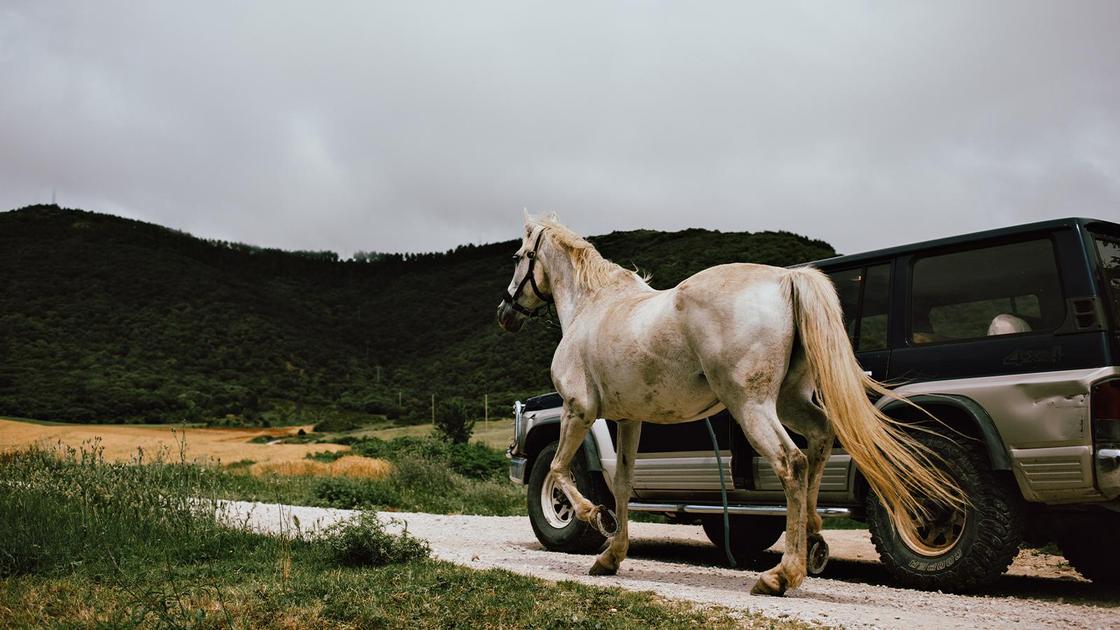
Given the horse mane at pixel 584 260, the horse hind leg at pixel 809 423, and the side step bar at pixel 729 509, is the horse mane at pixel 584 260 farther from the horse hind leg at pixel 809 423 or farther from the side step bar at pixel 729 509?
the side step bar at pixel 729 509

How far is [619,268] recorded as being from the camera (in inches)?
292

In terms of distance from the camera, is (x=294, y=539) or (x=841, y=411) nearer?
(x=841, y=411)

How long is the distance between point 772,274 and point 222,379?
204 ft

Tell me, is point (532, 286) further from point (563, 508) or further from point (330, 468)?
point (330, 468)

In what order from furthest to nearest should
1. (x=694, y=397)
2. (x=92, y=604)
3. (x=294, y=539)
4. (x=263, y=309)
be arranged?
1. (x=263, y=309)
2. (x=294, y=539)
3. (x=694, y=397)
4. (x=92, y=604)

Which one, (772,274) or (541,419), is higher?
(772,274)

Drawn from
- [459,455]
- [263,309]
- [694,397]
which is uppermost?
[263,309]

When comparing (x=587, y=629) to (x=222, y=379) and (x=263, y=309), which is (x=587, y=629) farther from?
(x=263, y=309)

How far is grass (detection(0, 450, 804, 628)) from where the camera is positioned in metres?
4.62

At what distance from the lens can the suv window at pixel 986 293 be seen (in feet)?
20.4

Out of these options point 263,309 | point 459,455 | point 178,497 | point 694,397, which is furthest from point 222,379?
point 694,397

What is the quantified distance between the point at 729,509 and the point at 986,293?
278 centimetres

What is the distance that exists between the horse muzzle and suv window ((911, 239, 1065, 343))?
11.7 ft

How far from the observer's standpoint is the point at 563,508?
895 cm
